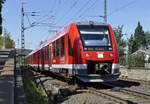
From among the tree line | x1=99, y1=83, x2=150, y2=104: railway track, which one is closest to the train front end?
x1=99, y1=83, x2=150, y2=104: railway track

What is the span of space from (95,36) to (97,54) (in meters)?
1.11

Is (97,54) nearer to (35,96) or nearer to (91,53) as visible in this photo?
(91,53)

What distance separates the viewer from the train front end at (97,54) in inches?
435

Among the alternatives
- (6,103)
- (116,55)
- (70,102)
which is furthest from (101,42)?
(6,103)

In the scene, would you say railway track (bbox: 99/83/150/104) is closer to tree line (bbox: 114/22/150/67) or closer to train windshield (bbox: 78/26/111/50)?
train windshield (bbox: 78/26/111/50)

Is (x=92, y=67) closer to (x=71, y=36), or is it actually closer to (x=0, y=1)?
(x=71, y=36)

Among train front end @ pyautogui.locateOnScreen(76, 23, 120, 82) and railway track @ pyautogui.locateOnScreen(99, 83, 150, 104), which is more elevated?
train front end @ pyautogui.locateOnScreen(76, 23, 120, 82)

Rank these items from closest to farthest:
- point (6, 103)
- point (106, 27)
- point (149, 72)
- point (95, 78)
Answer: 1. point (6, 103)
2. point (95, 78)
3. point (106, 27)
4. point (149, 72)

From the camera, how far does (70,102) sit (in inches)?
321

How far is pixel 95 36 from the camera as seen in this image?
12.0 meters

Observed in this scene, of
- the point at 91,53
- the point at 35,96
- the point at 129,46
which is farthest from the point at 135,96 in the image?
the point at 129,46

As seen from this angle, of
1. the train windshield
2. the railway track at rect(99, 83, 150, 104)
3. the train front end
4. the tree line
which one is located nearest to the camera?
the railway track at rect(99, 83, 150, 104)

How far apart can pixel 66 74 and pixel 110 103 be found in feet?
18.2

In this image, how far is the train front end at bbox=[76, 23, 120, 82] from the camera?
11.0 m
